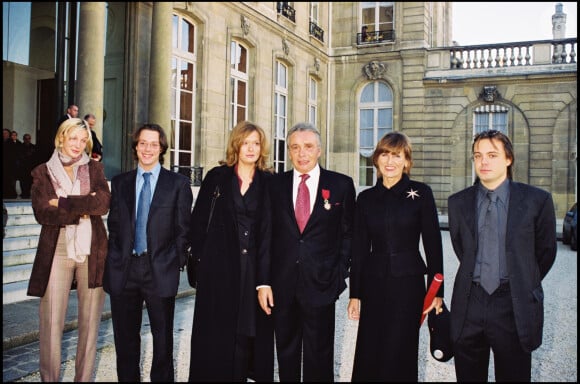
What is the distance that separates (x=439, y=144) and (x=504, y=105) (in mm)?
2686

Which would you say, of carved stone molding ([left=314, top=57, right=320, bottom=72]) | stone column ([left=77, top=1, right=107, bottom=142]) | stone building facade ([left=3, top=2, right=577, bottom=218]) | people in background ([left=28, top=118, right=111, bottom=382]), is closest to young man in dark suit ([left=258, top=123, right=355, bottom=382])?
people in background ([left=28, top=118, right=111, bottom=382])

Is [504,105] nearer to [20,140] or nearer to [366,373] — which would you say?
[20,140]

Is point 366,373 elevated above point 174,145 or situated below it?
below

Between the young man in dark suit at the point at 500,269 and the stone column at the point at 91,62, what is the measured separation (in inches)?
293

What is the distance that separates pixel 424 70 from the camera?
20062 mm

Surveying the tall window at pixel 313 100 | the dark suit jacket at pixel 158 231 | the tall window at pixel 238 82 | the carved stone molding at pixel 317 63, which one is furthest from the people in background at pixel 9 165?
the carved stone molding at pixel 317 63

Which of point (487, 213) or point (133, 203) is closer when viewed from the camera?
point (487, 213)

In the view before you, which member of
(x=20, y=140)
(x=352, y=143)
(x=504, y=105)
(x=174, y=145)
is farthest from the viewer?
(x=352, y=143)

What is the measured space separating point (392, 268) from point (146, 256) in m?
1.54

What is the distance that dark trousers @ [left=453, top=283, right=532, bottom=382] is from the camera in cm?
273

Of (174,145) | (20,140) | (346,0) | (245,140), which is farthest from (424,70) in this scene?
(245,140)

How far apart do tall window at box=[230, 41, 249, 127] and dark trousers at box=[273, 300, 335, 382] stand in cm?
1169

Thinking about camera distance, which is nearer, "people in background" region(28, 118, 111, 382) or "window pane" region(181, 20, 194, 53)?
"people in background" region(28, 118, 111, 382)

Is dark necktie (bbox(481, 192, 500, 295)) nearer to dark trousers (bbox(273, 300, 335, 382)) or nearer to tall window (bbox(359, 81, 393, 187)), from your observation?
dark trousers (bbox(273, 300, 335, 382))
